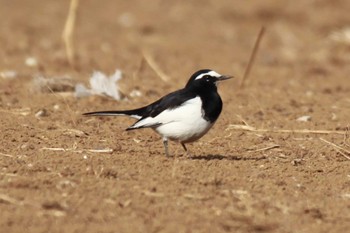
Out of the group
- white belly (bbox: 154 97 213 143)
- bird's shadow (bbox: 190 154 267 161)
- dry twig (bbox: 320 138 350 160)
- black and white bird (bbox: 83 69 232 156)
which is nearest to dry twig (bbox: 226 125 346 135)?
dry twig (bbox: 320 138 350 160)

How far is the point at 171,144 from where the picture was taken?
27.2 ft

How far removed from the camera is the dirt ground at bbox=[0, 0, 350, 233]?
5.88 metres

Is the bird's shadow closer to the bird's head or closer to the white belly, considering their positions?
the white belly

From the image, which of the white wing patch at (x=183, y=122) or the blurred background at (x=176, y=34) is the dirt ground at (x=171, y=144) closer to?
the blurred background at (x=176, y=34)

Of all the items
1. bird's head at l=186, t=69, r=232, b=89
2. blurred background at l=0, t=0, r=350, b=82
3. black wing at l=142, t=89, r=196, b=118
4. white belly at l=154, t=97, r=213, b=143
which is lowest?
white belly at l=154, t=97, r=213, b=143

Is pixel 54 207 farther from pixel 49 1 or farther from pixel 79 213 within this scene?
pixel 49 1

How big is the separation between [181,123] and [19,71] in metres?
4.67

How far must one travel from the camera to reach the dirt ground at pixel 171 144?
5879 mm

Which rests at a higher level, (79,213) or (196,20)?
(196,20)

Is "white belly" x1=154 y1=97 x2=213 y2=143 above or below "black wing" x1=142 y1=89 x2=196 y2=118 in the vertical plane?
below

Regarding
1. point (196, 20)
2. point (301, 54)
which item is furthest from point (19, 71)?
point (196, 20)

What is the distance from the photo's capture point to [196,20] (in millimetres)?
17125

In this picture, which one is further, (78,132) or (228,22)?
(228,22)

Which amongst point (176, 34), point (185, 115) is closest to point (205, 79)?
point (185, 115)
